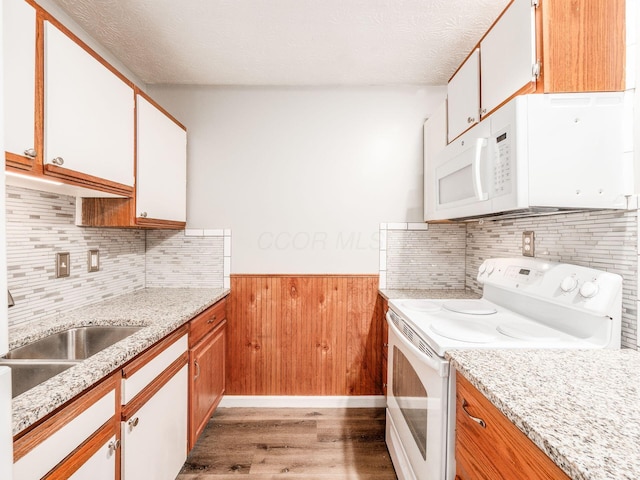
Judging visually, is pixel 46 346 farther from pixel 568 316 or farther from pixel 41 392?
pixel 568 316

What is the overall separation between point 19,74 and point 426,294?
218 cm

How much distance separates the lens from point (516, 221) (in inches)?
70.2

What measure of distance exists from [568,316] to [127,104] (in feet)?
7.02

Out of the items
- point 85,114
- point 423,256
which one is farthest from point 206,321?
point 423,256

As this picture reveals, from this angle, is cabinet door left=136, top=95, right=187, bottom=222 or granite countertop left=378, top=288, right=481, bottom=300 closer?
cabinet door left=136, top=95, right=187, bottom=222

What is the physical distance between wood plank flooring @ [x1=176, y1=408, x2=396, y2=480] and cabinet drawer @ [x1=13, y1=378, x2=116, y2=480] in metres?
0.95

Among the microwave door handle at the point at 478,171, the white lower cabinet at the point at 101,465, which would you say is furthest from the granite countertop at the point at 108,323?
the microwave door handle at the point at 478,171

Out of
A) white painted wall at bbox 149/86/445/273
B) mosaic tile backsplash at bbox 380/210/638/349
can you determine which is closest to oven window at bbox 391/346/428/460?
mosaic tile backsplash at bbox 380/210/638/349

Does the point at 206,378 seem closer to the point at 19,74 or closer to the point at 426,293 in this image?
the point at 426,293

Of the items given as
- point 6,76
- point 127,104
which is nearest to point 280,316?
point 127,104

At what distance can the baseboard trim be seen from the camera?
2.33 metres

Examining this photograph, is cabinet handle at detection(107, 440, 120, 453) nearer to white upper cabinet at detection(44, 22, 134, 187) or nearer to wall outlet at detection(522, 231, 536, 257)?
white upper cabinet at detection(44, 22, 134, 187)

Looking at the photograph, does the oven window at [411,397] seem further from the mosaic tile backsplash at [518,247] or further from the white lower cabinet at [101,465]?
the white lower cabinet at [101,465]

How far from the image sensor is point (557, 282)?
1291 millimetres
